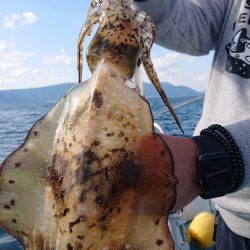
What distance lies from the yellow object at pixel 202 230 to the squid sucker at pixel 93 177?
13.2 ft

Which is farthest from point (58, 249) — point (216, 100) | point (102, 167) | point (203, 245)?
point (203, 245)

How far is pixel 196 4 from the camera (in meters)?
2.54

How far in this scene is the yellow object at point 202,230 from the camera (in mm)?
4891

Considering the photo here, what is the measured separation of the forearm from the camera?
1.15m

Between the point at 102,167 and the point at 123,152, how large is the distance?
76mm

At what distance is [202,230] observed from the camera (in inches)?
193

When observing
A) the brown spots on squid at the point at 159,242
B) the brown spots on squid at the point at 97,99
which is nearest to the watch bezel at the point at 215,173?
the brown spots on squid at the point at 159,242

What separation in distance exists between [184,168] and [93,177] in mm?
308

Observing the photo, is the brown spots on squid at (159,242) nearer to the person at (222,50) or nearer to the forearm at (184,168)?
the forearm at (184,168)

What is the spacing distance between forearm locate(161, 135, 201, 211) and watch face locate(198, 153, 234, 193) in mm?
24

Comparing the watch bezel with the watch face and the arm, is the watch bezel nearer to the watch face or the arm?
the watch face

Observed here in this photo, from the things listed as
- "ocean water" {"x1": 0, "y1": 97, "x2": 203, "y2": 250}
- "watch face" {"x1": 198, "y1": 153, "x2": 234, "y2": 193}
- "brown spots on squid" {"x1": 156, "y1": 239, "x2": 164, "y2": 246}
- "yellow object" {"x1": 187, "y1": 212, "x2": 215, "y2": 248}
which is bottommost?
"ocean water" {"x1": 0, "y1": 97, "x2": 203, "y2": 250}

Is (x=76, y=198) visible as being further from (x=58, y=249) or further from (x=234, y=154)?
(x=234, y=154)

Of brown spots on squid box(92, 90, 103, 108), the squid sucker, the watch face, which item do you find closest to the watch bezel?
the watch face
